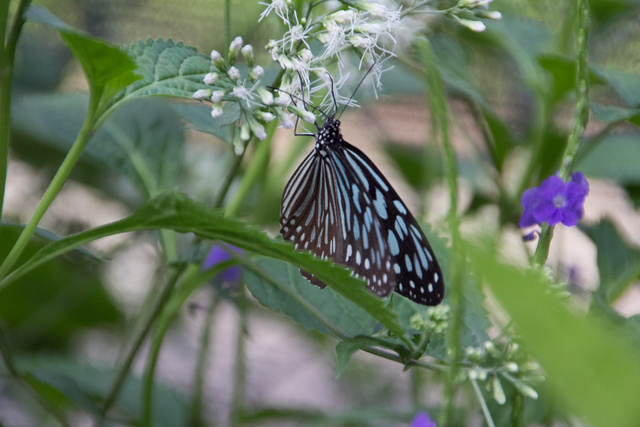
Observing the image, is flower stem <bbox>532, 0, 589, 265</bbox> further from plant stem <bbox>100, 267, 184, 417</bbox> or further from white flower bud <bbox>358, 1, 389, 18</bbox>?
plant stem <bbox>100, 267, 184, 417</bbox>

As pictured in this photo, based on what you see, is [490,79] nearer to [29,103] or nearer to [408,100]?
[408,100]

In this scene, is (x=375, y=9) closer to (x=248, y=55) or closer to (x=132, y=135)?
(x=248, y=55)

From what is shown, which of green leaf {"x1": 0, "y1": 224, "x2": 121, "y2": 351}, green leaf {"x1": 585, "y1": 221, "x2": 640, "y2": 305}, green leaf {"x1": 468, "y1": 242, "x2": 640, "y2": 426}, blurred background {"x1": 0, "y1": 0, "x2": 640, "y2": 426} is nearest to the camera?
green leaf {"x1": 468, "y1": 242, "x2": 640, "y2": 426}

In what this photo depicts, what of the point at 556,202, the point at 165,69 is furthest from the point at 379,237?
the point at 165,69

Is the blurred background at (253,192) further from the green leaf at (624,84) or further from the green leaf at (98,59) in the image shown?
the green leaf at (98,59)

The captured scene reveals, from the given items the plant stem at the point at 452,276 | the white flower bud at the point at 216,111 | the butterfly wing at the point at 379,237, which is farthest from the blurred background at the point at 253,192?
the plant stem at the point at 452,276

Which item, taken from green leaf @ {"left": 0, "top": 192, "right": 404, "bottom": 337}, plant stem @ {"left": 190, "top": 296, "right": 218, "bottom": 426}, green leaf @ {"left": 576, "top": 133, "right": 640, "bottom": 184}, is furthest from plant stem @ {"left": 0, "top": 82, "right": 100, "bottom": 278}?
green leaf @ {"left": 576, "top": 133, "right": 640, "bottom": 184}

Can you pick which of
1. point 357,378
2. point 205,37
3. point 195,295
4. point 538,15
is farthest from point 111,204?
point 538,15

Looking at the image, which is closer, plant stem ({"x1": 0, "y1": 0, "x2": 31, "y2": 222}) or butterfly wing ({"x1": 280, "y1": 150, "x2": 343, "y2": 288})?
plant stem ({"x1": 0, "y1": 0, "x2": 31, "y2": 222})
